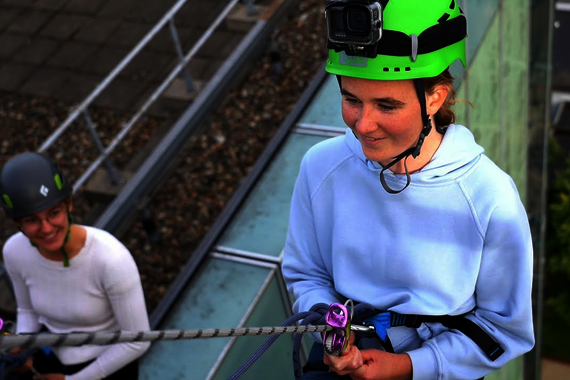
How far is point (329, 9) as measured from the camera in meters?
1.57

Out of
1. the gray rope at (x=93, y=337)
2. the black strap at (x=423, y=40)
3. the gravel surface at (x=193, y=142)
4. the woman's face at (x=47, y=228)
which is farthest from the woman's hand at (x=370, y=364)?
the gravel surface at (x=193, y=142)

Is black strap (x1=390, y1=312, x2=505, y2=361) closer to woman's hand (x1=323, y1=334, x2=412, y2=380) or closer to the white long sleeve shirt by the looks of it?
woman's hand (x1=323, y1=334, x2=412, y2=380)

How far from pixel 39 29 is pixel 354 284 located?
8.16m

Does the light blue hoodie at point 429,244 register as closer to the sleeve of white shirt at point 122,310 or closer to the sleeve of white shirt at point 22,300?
the sleeve of white shirt at point 122,310

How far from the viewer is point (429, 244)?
173 centimetres

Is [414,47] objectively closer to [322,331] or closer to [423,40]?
[423,40]

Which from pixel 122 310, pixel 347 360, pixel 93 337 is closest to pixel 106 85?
pixel 122 310

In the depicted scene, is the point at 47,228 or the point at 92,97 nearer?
the point at 47,228

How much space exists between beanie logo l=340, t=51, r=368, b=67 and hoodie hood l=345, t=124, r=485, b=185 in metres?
0.32

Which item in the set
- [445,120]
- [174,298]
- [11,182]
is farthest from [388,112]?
[174,298]

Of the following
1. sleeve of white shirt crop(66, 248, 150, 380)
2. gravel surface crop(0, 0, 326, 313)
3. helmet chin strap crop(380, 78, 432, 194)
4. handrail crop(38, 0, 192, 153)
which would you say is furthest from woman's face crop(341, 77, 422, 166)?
gravel surface crop(0, 0, 326, 313)

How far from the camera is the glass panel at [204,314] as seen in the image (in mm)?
2861

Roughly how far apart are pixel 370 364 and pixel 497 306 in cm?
36

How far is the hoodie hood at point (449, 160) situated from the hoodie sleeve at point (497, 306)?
125 mm
